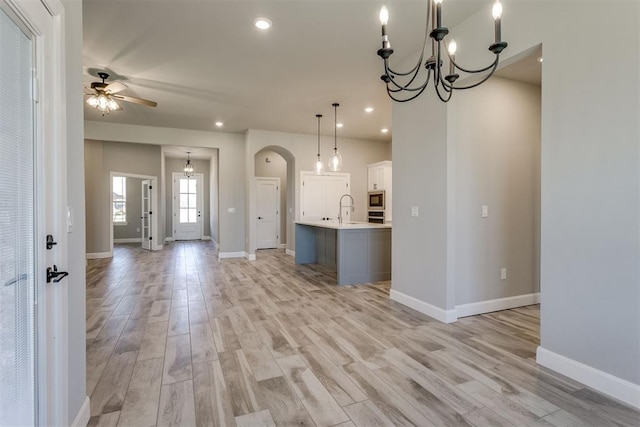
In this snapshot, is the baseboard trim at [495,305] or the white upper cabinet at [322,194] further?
the white upper cabinet at [322,194]

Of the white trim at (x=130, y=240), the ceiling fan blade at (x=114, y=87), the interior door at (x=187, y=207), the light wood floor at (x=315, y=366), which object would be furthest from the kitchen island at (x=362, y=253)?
the white trim at (x=130, y=240)

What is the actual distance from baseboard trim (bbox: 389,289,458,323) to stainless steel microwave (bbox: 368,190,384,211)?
11.9 feet

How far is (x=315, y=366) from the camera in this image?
7.69 ft

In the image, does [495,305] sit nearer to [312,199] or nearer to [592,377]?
[592,377]

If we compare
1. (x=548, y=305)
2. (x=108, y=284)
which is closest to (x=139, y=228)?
(x=108, y=284)

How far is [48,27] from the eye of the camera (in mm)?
1397

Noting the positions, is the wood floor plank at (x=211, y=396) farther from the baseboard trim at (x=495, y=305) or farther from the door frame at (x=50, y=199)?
the baseboard trim at (x=495, y=305)

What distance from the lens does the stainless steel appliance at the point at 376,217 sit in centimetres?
740

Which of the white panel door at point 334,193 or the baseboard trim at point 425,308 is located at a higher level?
the white panel door at point 334,193

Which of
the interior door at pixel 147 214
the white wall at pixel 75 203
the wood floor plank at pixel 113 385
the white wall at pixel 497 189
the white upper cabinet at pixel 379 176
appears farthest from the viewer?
the interior door at pixel 147 214

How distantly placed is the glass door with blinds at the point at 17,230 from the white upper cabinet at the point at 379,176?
6.60m

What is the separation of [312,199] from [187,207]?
5848mm

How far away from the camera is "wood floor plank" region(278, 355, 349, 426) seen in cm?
178

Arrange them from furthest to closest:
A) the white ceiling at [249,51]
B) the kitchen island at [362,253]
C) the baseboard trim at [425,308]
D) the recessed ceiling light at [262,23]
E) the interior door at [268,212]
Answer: the interior door at [268,212] < the kitchen island at [362,253] < the baseboard trim at [425,308] < the recessed ceiling light at [262,23] < the white ceiling at [249,51]
